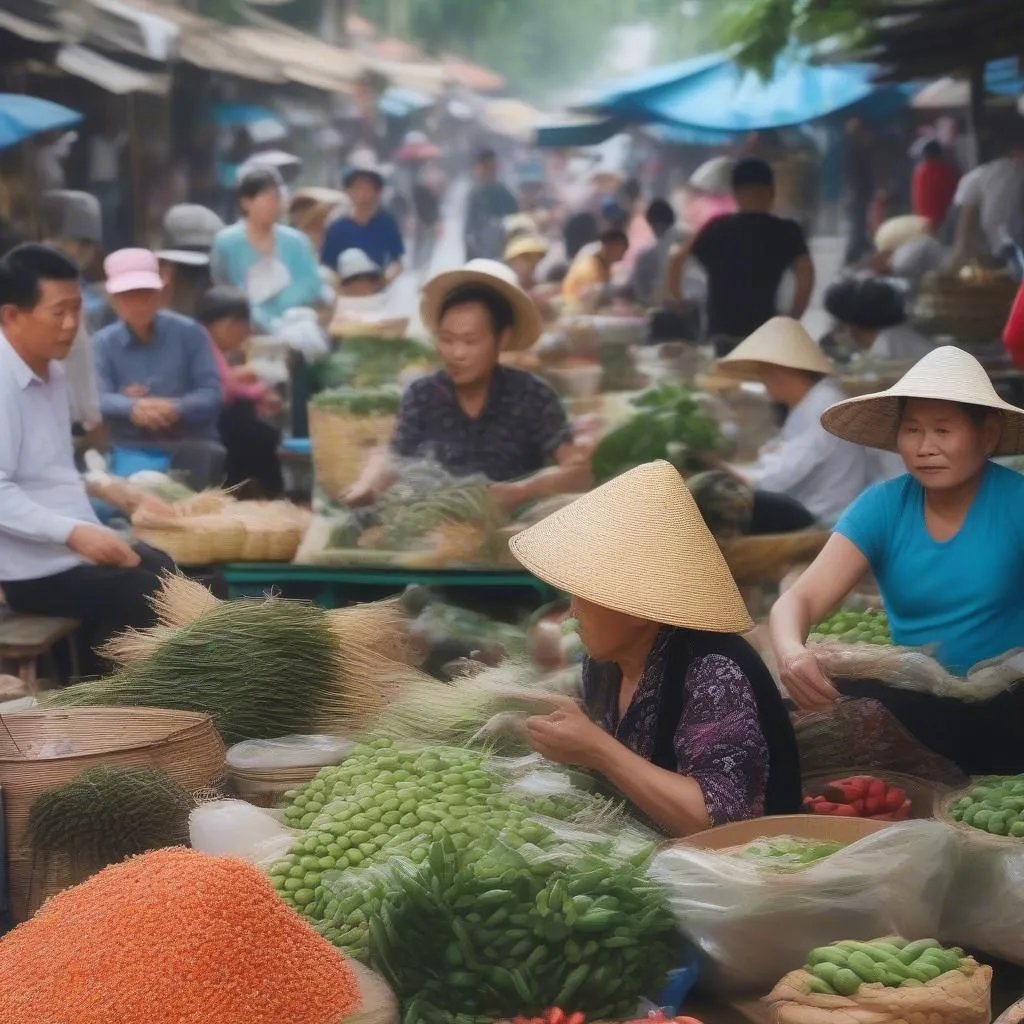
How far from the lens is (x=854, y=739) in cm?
346

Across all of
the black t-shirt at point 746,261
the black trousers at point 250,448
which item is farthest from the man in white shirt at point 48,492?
the black t-shirt at point 746,261

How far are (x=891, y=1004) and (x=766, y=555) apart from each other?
2.55 meters

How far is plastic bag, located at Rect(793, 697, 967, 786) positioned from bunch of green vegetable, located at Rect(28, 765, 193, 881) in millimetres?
1383

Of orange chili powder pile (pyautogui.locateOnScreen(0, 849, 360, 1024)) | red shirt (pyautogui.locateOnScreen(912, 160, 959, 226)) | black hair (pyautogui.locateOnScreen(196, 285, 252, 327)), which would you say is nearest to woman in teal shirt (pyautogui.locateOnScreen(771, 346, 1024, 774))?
orange chili powder pile (pyautogui.locateOnScreen(0, 849, 360, 1024))

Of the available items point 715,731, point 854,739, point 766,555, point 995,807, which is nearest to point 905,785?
point 854,739

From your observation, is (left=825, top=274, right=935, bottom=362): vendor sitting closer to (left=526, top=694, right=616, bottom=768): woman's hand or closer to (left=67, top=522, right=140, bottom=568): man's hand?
(left=67, top=522, right=140, bottom=568): man's hand

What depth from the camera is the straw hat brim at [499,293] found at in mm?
5254

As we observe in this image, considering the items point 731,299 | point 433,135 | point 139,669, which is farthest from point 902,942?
point 433,135

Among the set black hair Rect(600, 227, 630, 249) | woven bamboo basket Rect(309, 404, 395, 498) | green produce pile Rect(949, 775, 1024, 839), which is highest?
black hair Rect(600, 227, 630, 249)

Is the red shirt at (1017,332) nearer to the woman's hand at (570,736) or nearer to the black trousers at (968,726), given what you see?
the black trousers at (968,726)

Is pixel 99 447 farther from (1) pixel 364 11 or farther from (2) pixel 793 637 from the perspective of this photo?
(1) pixel 364 11

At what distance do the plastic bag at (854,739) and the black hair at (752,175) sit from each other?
5.47 m

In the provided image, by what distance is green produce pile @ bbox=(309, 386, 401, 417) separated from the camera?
18.4ft

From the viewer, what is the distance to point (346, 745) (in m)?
3.38
